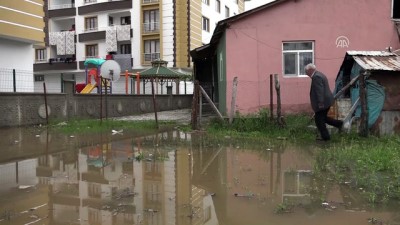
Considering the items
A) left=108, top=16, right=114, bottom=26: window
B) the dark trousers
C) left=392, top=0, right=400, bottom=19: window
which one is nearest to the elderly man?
the dark trousers

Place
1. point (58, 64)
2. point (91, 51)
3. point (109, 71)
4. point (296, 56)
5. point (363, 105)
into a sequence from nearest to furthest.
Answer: point (363, 105), point (296, 56), point (109, 71), point (91, 51), point (58, 64)

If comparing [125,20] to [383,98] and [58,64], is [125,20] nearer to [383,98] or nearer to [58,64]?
[58,64]

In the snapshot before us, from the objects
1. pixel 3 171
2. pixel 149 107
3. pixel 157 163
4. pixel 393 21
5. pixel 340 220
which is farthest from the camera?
pixel 149 107

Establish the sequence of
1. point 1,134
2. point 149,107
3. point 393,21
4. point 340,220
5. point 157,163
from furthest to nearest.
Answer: point 149,107 → point 393,21 → point 1,134 → point 157,163 → point 340,220

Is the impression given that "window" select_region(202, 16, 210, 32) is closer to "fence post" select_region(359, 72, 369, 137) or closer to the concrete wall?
the concrete wall

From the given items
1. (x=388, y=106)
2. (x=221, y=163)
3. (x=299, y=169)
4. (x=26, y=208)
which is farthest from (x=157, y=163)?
(x=388, y=106)

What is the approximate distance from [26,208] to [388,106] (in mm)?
8701

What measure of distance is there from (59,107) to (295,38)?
9709 mm

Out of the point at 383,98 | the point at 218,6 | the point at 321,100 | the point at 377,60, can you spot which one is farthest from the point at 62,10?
the point at 383,98

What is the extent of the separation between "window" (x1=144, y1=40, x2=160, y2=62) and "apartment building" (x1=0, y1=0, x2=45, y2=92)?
1936 cm

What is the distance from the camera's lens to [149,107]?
2545 centimetres

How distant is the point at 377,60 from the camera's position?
10773mm

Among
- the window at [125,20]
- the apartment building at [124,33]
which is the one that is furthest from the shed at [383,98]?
the window at [125,20]

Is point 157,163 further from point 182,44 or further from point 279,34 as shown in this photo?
point 182,44
